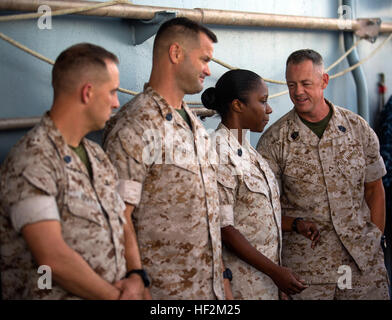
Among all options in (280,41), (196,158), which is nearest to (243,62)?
(280,41)

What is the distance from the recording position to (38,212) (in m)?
1.86

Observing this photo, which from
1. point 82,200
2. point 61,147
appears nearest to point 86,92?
point 61,147

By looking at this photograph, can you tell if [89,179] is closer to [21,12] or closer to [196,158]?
[196,158]

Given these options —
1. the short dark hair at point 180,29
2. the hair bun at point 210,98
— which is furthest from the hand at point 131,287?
the hair bun at point 210,98

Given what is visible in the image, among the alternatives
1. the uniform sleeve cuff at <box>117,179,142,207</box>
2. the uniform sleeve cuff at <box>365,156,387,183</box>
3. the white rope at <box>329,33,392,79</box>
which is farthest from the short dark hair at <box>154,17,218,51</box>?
the white rope at <box>329,33,392,79</box>

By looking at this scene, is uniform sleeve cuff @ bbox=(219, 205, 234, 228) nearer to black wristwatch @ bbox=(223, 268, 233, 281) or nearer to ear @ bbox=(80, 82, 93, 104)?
black wristwatch @ bbox=(223, 268, 233, 281)

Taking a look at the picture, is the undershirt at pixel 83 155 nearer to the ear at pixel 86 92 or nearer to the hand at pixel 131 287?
the ear at pixel 86 92

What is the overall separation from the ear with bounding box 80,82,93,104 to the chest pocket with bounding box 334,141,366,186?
1.58 metres

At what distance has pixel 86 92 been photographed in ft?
6.72

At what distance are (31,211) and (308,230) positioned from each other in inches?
64.6

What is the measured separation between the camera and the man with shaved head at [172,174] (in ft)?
7.66

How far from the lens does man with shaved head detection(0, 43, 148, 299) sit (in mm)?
1886

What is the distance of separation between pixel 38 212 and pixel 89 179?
0.27 meters

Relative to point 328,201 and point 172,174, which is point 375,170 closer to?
point 328,201
